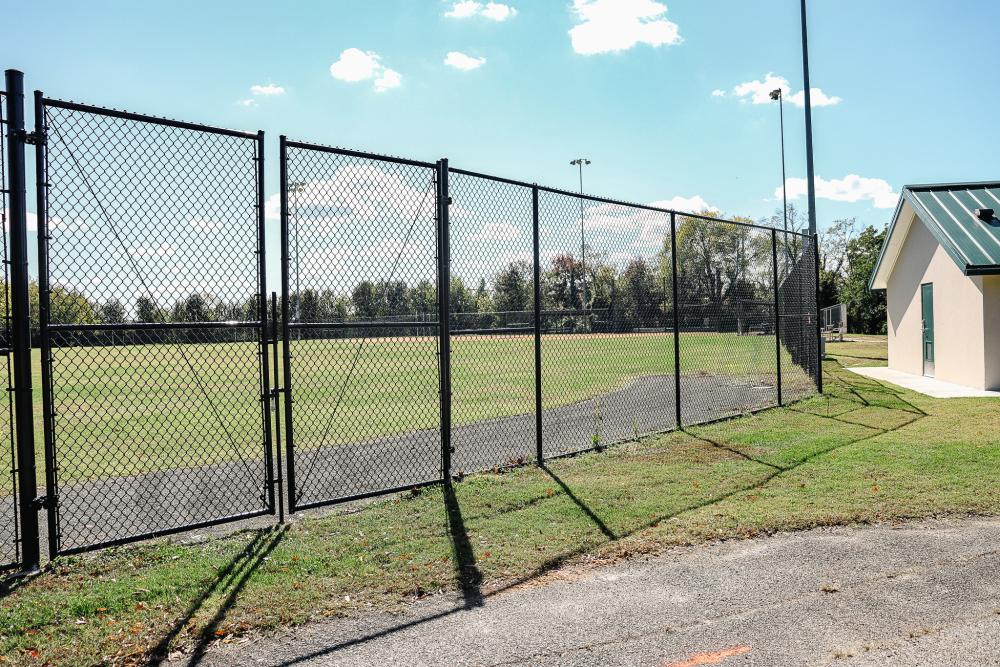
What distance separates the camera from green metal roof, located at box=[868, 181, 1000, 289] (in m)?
12.6

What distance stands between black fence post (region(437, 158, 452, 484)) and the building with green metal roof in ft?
35.3

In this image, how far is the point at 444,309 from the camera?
6.28 m

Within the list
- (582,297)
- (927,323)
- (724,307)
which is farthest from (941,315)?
(582,297)

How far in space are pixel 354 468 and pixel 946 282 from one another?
13.1 meters

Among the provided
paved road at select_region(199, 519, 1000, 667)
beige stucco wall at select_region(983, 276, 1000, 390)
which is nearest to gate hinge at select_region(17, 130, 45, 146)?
paved road at select_region(199, 519, 1000, 667)

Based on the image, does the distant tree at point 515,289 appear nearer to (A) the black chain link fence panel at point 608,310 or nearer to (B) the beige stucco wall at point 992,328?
(A) the black chain link fence panel at point 608,310

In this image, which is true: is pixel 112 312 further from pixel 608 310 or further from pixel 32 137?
pixel 608 310

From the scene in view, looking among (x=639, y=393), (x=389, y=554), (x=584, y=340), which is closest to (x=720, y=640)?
(x=389, y=554)

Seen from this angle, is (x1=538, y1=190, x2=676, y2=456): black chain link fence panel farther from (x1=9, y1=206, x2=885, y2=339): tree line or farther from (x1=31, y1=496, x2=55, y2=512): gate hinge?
(x1=31, y1=496, x2=55, y2=512): gate hinge

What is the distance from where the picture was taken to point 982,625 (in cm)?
342

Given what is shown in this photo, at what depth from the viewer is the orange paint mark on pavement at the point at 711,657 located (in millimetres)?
3094

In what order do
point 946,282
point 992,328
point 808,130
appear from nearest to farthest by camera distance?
1. point 992,328
2. point 946,282
3. point 808,130

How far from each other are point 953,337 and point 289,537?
14.2 m

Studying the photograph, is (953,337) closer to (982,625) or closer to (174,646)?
(982,625)
